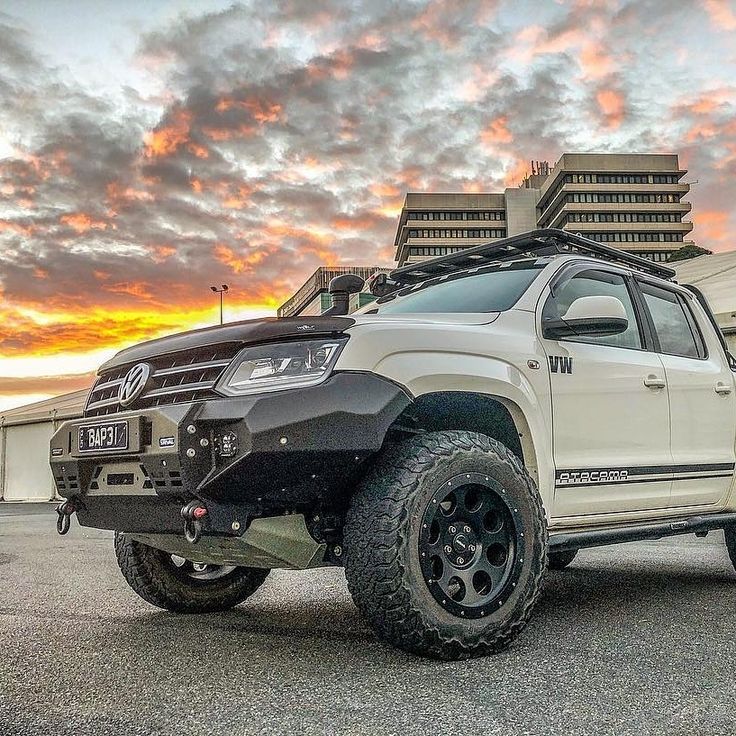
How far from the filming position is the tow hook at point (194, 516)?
10.6ft

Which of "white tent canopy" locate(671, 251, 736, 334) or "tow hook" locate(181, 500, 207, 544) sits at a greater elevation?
"white tent canopy" locate(671, 251, 736, 334)

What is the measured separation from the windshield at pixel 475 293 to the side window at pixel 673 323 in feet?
3.31

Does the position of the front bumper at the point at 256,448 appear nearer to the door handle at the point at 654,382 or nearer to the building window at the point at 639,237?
the door handle at the point at 654,382

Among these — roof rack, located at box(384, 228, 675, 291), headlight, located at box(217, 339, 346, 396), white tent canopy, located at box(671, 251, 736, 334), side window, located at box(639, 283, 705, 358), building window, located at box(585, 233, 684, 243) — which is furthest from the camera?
building window, located at box(585, 233, 684, 243)

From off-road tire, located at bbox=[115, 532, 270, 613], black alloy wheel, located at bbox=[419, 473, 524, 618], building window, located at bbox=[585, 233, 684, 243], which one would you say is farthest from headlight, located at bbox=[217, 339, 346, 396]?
building window, located at bbox=[585, 233, 684, 243]

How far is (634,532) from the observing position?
4.44 m

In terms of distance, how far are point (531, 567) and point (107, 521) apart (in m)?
1.82

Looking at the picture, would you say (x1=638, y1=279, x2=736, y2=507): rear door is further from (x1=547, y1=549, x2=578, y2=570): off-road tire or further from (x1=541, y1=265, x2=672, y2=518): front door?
(x1=547, y1=549, x2=578, y2=570): off-road tire

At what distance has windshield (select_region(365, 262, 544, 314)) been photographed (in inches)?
174

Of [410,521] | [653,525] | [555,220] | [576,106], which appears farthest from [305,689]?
[555,220]

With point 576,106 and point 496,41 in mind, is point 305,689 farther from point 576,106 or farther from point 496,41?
point 576,106

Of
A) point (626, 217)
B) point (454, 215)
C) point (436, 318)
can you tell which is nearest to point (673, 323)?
point (436, 318)

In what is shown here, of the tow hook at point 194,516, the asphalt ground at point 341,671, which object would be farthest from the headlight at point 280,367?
the asphalt ground at point 341,671

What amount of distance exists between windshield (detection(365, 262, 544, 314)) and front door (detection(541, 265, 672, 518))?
0.18 metres
